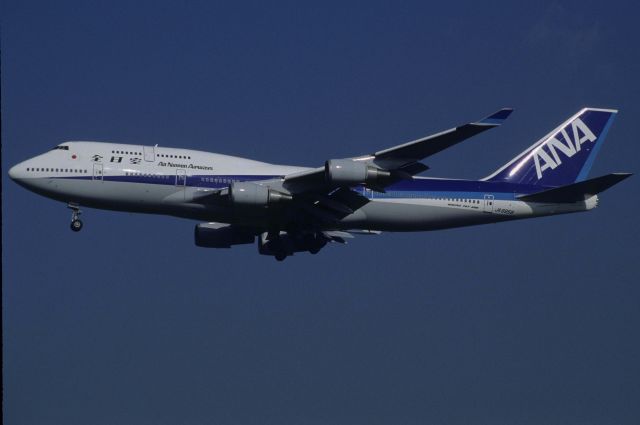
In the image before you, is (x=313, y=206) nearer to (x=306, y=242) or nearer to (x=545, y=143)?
(x=306, y=242)

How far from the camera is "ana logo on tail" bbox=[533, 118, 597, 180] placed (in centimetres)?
4544

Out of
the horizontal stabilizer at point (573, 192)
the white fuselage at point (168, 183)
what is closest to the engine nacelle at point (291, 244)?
the white fuselage at point (168, 183)

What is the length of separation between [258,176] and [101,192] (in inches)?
259

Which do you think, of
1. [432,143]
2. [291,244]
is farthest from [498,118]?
[291,244]

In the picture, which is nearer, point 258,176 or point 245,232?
point 258,176

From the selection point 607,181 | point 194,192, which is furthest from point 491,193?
point 194,192

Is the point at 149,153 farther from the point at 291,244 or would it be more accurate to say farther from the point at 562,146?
the point at 562,146

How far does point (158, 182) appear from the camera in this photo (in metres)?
38.1

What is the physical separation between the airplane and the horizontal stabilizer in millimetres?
46

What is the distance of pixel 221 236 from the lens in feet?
146

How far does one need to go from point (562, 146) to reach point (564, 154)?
0.49 metres

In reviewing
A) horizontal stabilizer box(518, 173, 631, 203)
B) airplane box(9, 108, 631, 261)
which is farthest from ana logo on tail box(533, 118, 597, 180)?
horizontal stabilizer box(518, 173, 631, 203)

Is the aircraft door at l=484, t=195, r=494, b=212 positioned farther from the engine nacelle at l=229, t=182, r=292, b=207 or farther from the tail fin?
the engine nacelle at l=229, t=182, r=292, b=207

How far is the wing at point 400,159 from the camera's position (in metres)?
34.8
